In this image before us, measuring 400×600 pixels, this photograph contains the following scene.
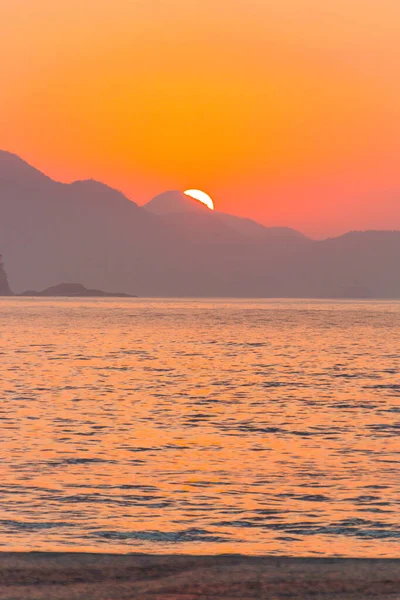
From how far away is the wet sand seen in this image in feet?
32.5

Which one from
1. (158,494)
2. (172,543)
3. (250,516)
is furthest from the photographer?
(158,494)

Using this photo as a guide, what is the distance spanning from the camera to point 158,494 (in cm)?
2038

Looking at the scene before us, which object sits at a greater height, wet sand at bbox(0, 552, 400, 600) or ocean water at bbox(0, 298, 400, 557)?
wet sand at bbox(0, 552, 400, 600)

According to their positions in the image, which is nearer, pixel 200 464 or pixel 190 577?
pixel 190 577

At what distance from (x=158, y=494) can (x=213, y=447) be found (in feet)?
25.8

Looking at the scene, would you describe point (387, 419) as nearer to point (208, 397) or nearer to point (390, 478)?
point (208, 397)

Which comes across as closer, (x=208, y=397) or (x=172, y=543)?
(x=172, y=543)

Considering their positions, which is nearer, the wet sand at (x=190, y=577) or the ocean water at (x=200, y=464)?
the wet sand at (x=190, y=577)

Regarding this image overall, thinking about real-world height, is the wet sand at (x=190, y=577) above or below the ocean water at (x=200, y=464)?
above

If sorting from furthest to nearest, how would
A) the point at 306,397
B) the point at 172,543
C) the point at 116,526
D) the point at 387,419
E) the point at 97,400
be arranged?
the point at 306,397 → the point at 97,400 → the point at 387,419 → the point at 116,526 → the point at 172,543

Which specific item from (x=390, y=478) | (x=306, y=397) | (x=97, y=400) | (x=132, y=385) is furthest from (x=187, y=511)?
(x=132, y=385)

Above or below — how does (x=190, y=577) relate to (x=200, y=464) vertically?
above

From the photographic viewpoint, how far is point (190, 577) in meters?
10.6

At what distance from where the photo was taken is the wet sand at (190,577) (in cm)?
991
